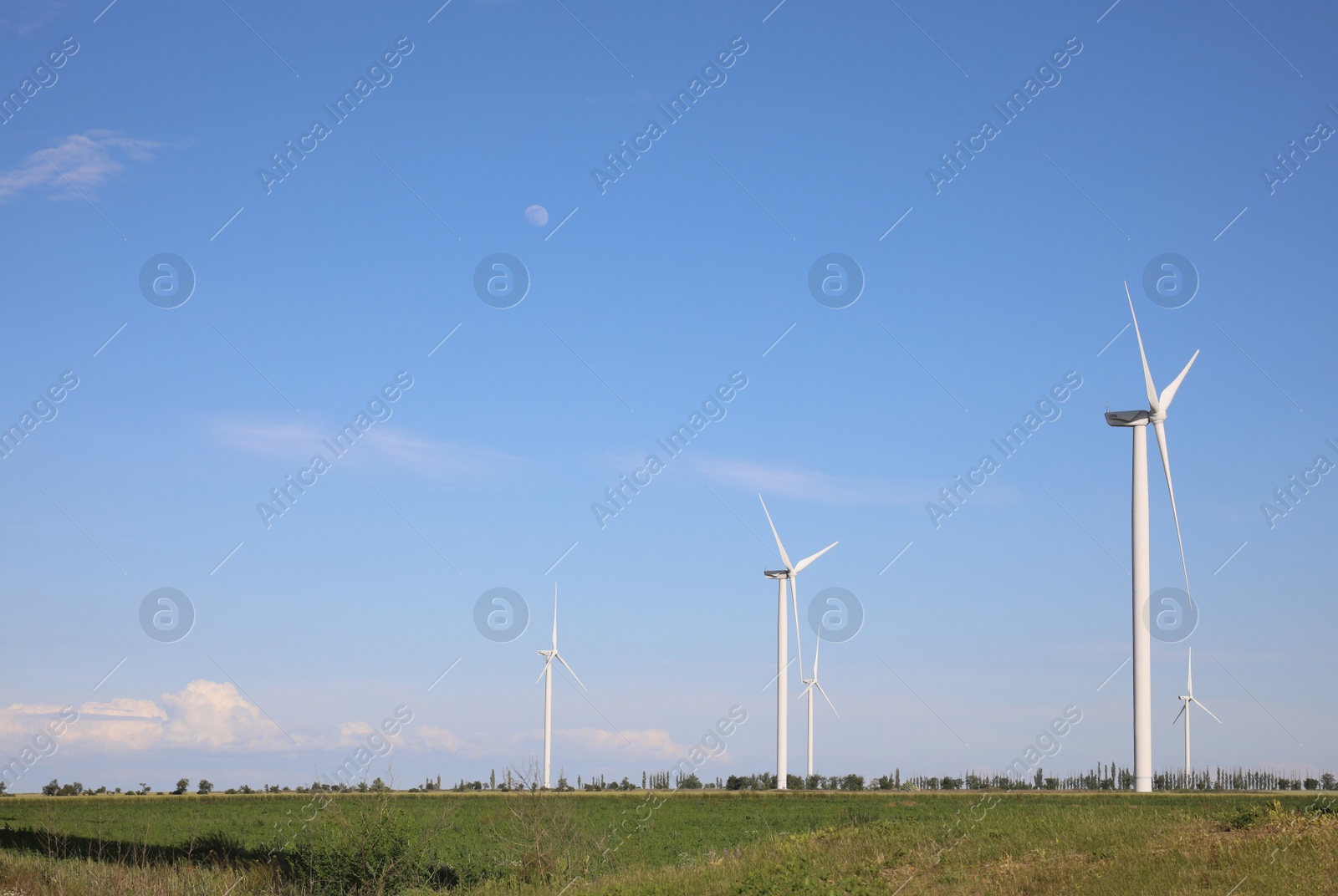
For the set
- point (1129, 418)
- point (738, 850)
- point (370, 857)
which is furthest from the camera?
point (1129, 418)

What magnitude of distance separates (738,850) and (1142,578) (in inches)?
1093

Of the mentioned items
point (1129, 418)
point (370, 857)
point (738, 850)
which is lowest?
point (370, 857)

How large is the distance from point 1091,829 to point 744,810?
42622mm

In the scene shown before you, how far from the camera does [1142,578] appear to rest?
6081cm

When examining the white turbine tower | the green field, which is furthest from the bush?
the white turbine tower

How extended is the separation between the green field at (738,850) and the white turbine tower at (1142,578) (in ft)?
6.93

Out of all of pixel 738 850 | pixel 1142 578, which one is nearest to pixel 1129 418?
pixel 1142 578

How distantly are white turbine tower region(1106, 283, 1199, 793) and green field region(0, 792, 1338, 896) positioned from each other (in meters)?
2.11

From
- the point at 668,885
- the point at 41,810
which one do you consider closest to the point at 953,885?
the point at 668,885

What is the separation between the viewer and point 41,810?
312 feet

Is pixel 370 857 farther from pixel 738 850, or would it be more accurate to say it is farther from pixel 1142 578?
pixel 1142 578

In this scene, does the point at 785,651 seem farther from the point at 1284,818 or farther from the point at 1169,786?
the point at 1284,818

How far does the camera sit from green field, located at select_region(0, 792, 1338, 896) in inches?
1230

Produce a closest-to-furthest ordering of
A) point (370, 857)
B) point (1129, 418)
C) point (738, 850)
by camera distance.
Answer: point (738, 850), point (370, 857), point (1129, 418)
